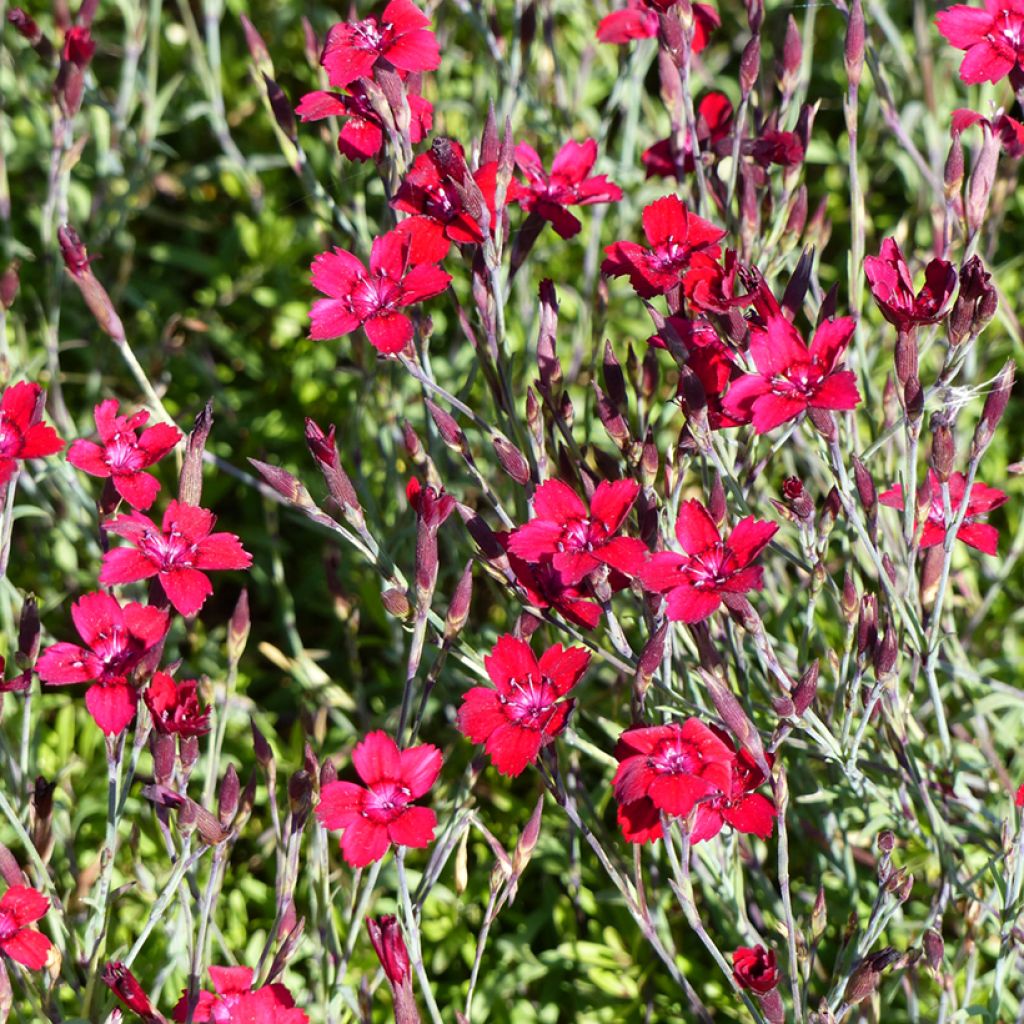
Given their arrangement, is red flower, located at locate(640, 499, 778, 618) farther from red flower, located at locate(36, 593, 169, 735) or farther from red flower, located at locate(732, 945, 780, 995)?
red flower, located at locate(36, 593, 169, 735)

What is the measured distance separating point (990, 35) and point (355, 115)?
3.23ft

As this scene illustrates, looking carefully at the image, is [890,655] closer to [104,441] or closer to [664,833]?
[664,833]

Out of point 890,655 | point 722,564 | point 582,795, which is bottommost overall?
point 582,795

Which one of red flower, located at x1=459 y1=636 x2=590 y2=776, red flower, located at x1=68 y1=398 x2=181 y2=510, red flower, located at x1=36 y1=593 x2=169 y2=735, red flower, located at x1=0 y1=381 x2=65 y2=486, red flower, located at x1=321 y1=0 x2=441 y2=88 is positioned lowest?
red flower, located at x1=459 y1=636 x2=590 y2=776

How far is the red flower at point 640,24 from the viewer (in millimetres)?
2250

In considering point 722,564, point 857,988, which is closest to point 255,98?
point 722,564

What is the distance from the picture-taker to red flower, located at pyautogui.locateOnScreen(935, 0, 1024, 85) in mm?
1896

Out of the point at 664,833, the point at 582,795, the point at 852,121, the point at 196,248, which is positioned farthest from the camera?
the point at 196,248

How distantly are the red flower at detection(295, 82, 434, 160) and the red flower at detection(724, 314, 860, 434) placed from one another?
2.22 ft

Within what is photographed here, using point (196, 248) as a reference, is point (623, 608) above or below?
below

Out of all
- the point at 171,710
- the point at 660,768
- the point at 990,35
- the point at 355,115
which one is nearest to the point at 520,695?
the point at 660,768

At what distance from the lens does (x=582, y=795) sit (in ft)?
7.46

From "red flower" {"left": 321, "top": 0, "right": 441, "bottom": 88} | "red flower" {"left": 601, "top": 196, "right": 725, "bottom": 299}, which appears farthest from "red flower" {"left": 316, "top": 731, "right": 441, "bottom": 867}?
"red flower" {"left": 321, "top": 0, "right": 441, "bottom": 88}

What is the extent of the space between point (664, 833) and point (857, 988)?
0.33 metres
